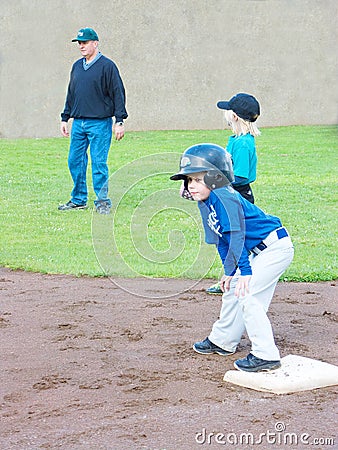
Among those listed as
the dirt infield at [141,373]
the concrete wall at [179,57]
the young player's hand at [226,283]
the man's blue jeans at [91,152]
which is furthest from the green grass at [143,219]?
the concrete wall at [179,57]

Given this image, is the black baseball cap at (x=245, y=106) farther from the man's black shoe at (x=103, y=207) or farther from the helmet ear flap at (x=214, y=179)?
the man's black shoe at (x=103, y=207)

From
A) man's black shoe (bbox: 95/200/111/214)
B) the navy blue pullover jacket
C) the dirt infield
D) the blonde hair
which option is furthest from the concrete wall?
the blonde hair

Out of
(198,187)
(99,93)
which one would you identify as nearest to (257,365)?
(198,187)

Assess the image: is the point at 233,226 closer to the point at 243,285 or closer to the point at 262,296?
the point at 243,285

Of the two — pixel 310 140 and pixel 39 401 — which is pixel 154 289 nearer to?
pixel 39 401

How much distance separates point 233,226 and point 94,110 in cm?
563

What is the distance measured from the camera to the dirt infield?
147 inches

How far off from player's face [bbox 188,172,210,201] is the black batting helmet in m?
0.03

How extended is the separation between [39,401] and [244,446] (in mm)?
1123

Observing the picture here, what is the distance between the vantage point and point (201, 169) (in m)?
4.46

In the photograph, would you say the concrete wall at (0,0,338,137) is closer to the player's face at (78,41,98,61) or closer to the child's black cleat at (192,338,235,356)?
the player's face at (78,41,98,61)

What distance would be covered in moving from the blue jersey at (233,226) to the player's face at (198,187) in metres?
0.03

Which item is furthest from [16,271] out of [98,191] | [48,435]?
[48,435]

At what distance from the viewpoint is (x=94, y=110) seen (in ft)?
32.0
